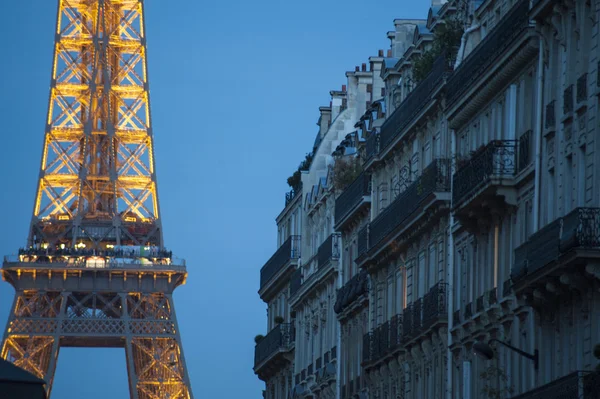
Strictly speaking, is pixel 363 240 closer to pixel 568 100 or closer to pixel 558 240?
pixel 568 100

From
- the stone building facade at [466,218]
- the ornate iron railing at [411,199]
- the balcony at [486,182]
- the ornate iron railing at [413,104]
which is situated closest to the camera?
the stone building facade at [466,218]

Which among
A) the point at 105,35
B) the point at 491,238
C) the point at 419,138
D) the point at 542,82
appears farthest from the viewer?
the point at 105,35

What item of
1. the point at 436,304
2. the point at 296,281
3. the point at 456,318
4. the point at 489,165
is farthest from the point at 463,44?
the point at 296,281

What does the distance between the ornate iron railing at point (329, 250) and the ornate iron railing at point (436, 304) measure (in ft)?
46.9

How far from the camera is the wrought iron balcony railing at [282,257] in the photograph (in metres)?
65.1

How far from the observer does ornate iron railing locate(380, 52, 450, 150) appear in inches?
1640

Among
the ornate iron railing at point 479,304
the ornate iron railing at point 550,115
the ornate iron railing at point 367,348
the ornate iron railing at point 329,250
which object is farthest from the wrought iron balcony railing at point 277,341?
the ornate iron railing at point 550,115

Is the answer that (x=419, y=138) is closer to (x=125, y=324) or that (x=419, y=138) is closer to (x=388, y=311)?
(x=388, y=311)

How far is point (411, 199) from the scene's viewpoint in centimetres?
4388

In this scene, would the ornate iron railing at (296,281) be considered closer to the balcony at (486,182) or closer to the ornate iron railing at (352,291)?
the ornate iron railing at (352,291)

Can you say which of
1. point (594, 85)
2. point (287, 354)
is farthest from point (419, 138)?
point (287, 354)

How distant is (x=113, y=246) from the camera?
362ft

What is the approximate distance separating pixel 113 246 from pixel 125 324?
598 cm

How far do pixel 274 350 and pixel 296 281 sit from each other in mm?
4041
